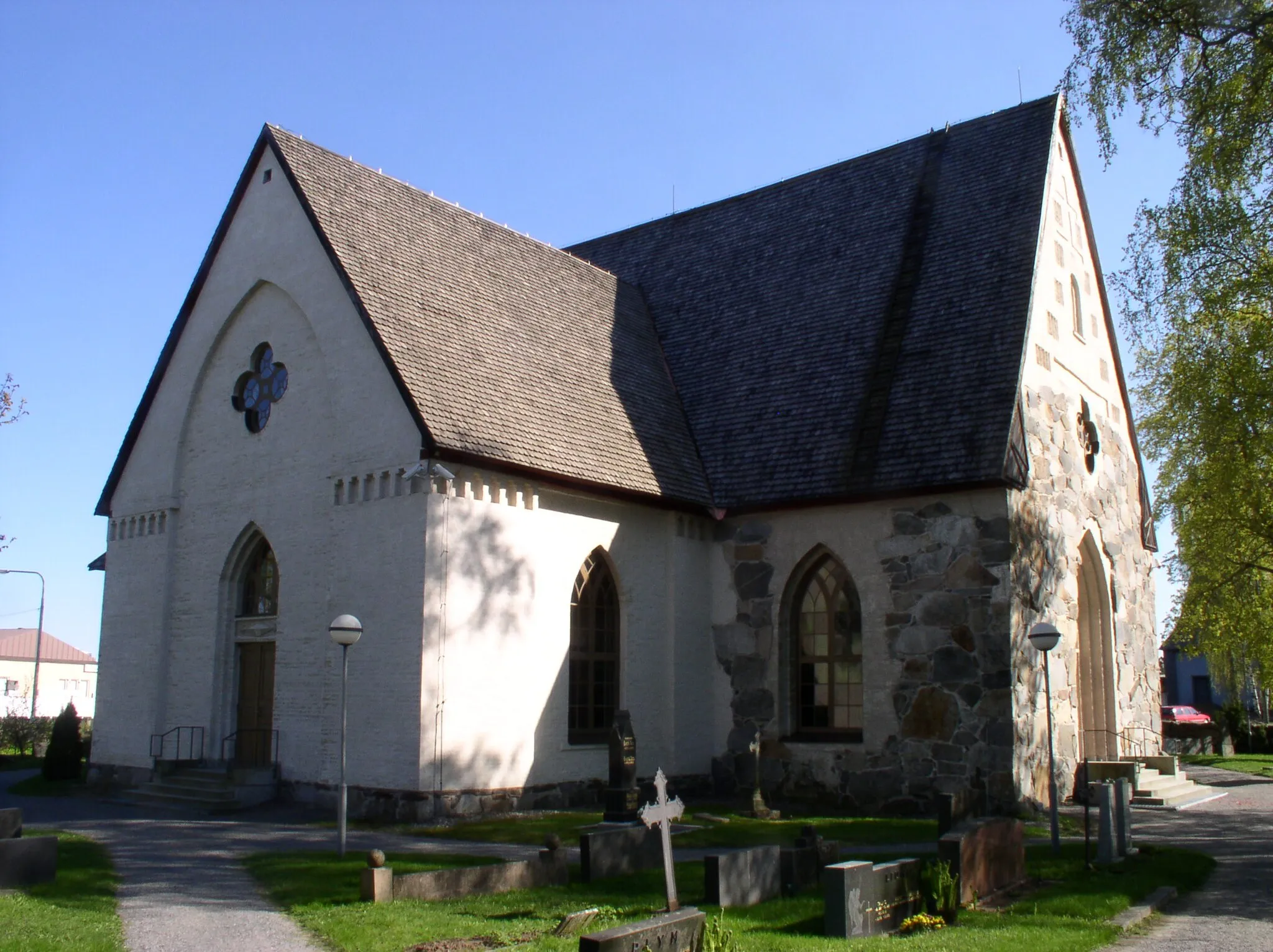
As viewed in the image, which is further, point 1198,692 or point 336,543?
point 1198,692

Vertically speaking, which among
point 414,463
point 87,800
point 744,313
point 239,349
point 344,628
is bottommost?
point 87,800

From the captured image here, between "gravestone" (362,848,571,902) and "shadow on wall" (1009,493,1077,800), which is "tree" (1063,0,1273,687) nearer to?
"shadow on wall" (1009,493,1077,800)

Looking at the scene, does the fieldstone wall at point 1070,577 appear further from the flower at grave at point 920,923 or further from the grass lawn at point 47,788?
the grass lawn at point 47,788

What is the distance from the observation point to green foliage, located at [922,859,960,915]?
32.9 feet

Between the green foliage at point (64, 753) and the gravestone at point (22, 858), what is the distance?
44.3ft

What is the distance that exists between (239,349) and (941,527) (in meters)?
12.5

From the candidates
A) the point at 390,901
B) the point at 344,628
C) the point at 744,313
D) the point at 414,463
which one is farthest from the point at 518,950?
the point at 744,313

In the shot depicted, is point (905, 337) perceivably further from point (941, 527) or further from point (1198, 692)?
point (1198, 692)

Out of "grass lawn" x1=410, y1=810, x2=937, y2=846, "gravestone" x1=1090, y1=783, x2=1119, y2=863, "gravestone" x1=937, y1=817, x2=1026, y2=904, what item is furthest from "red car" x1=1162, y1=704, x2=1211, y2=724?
"gravestone" x1=937, y1=817, x2=1026, y2=904

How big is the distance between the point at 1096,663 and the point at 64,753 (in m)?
20.3

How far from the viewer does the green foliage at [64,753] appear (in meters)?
23.3

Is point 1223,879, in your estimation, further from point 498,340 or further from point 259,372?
point 259,372

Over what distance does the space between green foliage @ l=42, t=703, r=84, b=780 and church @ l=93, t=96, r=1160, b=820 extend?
2642 mm

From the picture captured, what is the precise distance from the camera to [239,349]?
20531mm
